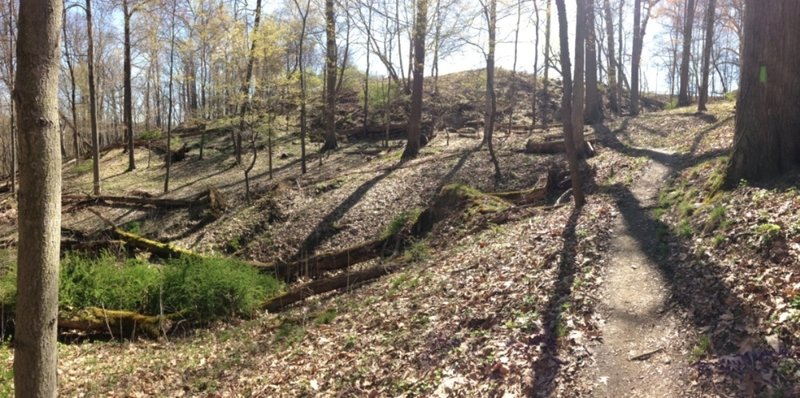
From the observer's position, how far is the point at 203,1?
1939 cm

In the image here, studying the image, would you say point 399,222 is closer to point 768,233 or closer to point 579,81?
point 579,81

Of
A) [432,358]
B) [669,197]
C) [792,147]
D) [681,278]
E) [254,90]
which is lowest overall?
[432,358]

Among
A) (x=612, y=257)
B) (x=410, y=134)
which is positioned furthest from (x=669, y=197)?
(x=410, y=134)

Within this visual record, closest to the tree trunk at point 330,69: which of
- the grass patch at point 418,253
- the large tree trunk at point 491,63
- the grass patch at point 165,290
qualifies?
the large tree trunk at point 491,63

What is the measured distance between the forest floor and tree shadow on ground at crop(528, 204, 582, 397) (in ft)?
0.07

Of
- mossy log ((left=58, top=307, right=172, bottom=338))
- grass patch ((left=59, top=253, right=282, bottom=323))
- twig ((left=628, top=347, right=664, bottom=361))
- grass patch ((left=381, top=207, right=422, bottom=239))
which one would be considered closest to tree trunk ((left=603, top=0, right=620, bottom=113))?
grass patch ((left=381, top=207, right=422, bottom=239))

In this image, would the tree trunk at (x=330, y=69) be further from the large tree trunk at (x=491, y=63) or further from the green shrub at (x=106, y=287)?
the green shrub at (x=106, y=287)

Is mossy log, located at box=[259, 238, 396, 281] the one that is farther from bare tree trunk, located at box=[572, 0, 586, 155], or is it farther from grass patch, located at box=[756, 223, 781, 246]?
grass patch, located at box=[756, 223, 781, 246]

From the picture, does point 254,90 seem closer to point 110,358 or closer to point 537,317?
point 110,358

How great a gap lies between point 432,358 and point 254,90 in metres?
13.6

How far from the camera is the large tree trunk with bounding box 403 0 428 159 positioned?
62.6 ft

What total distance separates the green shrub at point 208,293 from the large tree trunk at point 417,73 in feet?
37.3

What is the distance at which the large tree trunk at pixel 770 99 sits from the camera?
24.5ft

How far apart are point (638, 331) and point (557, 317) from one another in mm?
866
